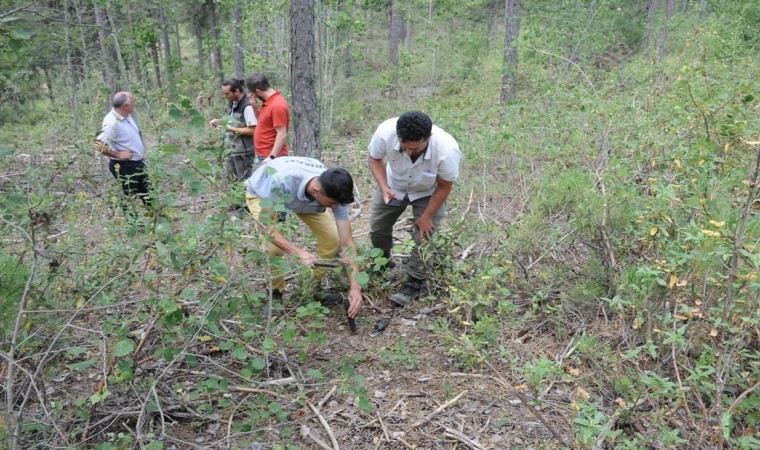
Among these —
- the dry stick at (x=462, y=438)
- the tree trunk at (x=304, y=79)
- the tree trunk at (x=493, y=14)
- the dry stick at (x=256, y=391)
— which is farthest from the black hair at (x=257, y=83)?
the tree trunk at (x=493, y=14)

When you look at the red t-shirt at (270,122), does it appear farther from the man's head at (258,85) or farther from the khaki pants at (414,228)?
the khaki pants at (414,228)

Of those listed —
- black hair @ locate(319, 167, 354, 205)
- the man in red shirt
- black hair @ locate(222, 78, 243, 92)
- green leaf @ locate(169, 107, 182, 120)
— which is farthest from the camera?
black hair @ locate(222, 78, 243, 92)

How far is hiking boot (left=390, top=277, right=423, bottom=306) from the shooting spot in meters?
4.20

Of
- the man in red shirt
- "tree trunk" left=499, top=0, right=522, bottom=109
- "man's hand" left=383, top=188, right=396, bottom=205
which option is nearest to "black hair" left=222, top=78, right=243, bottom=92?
the man in red shirt

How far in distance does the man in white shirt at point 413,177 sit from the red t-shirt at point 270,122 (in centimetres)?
167

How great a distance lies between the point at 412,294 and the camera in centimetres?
428

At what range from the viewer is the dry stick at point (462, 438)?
8.94ft

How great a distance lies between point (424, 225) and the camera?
13.3 ft

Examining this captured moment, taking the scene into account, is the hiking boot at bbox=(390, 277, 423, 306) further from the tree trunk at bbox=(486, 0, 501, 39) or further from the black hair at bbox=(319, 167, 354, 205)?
the tree trunk at bbox=(486, 0, 501, 39)

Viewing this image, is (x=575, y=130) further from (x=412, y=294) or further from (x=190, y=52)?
(x=190, y=52)

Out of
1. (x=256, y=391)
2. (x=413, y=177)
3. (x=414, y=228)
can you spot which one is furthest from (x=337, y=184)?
(x=256, y=391)

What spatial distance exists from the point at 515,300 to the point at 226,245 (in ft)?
7.38

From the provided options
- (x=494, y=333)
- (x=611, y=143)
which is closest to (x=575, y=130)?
(x=611, y=143)

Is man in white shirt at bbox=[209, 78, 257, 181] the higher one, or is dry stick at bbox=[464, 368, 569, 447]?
man in white shirt at bbox=[209, 78, 257, 181]
